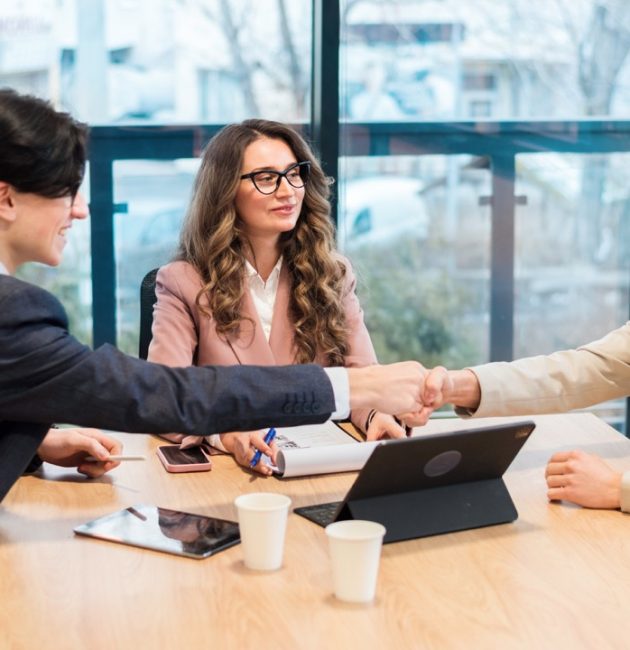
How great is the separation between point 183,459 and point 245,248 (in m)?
0.89

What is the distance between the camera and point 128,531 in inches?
68.7

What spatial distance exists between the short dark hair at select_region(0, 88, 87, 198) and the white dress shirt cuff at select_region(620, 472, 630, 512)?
1061 millimetres

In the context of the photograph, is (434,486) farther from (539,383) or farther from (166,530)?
(539,383)

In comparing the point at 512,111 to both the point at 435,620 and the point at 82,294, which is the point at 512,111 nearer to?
the point at 82,294

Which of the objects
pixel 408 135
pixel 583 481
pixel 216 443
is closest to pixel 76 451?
pixel 216 443

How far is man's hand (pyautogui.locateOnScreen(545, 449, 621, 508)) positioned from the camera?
188 cm

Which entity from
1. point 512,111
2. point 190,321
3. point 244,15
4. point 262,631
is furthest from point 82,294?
point 262,631

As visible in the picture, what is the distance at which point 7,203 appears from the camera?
5.73 feet

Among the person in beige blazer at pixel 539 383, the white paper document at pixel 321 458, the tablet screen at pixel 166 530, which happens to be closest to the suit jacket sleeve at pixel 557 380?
the person in beige blazer at pixel 539 383

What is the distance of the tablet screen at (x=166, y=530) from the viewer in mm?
1677

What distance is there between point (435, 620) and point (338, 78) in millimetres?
3017

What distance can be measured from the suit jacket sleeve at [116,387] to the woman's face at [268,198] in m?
1.15

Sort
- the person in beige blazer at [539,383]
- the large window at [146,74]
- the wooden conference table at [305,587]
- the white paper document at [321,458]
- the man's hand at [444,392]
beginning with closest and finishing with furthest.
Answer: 1. the wooden conference table at [305,587]
2. the white paper document at [321,458]
3. the man's hand at [444,392]
4. the person in beige blazer at [539,383]
5. the large window at [146,74]

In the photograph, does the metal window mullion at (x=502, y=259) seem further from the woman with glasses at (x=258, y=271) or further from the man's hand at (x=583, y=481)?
the man's hand at (x=583, y=481)
